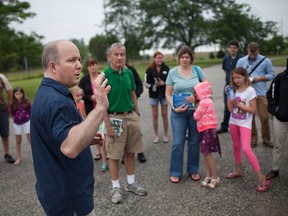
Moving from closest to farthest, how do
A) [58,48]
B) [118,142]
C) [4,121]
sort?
1. [58,48]
2. [118,142]
3. [4,121]

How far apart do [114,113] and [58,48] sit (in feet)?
6.79

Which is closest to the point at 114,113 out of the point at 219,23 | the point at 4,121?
the point at 4,121

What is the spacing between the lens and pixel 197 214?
10.7 ft

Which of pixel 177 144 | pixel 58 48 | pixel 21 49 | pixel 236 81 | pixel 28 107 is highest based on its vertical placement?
pixel 21 49

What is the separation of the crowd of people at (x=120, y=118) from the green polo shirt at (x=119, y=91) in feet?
0.05

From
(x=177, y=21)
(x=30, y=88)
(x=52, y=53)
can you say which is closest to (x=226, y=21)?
(x=177, y=21)

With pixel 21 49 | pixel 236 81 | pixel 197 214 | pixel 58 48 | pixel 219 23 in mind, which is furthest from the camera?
pixel 219 23

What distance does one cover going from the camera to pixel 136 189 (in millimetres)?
3881

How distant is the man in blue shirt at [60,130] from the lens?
5.41 ft

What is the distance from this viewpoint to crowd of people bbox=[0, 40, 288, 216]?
5.75 feet

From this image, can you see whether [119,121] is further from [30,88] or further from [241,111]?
[30,88]

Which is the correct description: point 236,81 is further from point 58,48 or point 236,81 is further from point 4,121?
point 4,121

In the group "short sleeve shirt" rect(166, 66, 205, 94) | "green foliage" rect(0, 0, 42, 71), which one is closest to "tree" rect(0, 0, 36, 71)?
"green foliage" rect(0, 0, 42, 71)

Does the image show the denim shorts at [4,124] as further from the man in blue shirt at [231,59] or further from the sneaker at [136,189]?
the man in blue shirt at [231,59]
